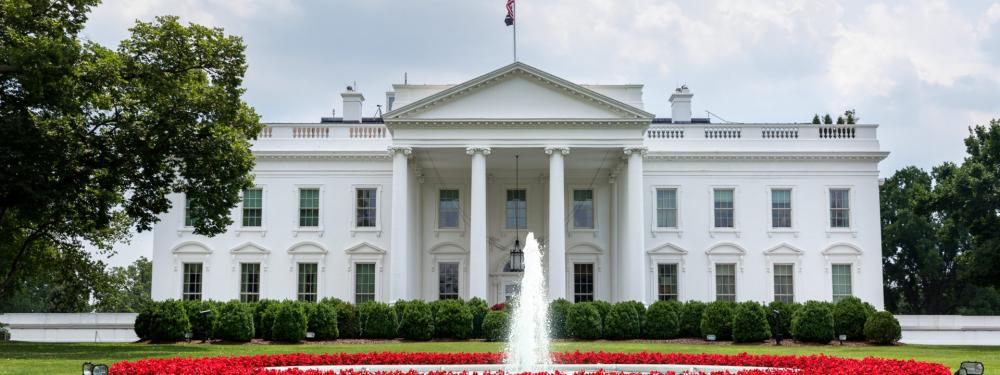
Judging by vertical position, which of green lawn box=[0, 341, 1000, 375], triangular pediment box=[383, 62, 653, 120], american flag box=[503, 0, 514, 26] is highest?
american flag box=[503, 0, 514, 26]

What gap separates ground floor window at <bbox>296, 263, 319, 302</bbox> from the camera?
39219 millimetres

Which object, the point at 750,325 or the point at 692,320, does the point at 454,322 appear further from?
the point at 750,325

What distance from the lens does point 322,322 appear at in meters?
30.5

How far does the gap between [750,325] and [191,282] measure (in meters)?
21.5

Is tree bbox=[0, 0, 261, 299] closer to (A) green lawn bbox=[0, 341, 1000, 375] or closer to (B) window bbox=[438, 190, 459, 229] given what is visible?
(A) green lawn bbox=[0, 341, 1000, 375]

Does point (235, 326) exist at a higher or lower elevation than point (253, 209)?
lower

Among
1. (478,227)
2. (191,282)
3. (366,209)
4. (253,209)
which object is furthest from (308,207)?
(478,227)

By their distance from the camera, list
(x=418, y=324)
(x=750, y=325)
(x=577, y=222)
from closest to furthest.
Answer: (x=750, y=325), (x=418, y=324), (x=577, y=222)

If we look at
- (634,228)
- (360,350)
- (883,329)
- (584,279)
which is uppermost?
(634,228)

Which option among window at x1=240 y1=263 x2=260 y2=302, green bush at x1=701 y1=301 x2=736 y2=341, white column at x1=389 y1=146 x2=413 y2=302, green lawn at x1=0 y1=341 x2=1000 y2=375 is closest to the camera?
green lawn at x1=0 y1=341 x2=1000 y2=375

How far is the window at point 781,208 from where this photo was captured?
39156 millimetres

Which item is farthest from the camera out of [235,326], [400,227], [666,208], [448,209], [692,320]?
[448,209]

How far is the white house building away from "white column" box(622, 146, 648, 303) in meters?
3.60

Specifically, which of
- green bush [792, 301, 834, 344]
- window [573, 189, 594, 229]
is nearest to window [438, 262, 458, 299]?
window [573, 189, 594, 229]
